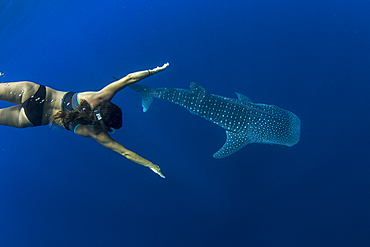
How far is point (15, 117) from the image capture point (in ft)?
7.19

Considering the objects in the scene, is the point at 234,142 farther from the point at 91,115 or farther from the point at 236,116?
the point at 91,115

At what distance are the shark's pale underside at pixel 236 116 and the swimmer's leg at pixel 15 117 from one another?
162 centimetres

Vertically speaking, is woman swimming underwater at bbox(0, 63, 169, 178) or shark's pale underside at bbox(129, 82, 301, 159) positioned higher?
shark's pale underside at bbox(129, 82, 301, 159)

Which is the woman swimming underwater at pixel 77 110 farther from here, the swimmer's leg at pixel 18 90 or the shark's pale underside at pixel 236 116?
the shark's pale underside at pixel 236 116

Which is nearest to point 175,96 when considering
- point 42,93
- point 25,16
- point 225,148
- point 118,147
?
point 225,148

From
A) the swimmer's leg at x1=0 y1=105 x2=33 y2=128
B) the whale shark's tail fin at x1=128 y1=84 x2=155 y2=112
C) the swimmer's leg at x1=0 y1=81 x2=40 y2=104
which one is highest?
the whale shark's tail fin at x1=128 y1=84 x2=155 y2=112

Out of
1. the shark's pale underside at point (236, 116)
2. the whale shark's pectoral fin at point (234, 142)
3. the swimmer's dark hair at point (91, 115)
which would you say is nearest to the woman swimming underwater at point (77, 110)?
the swimmer's dark hair at point (91, 115)

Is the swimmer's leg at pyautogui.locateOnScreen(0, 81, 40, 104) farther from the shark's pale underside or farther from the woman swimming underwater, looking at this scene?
the shark's pale underside

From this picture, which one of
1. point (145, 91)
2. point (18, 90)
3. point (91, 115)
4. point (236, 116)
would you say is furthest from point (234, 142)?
point (18, 90)

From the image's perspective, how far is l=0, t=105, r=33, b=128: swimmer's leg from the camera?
7.08 ft

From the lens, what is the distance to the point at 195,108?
10.7 ft

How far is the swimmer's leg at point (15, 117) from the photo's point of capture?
2.16 m

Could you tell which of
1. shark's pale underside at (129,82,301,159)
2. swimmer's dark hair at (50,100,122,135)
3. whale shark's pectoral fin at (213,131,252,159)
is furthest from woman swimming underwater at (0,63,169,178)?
whale shark's pectoral fin at (213,131,252,159)

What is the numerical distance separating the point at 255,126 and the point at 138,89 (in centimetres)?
209
